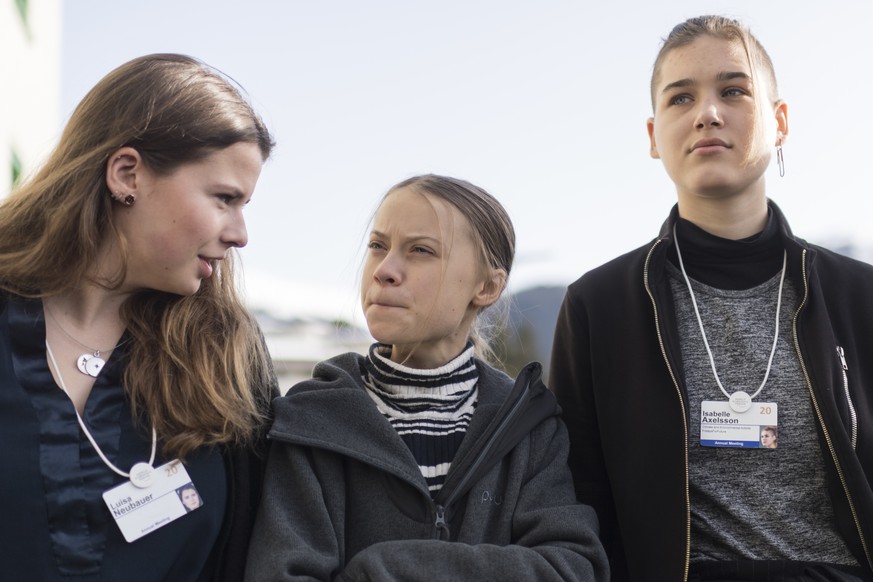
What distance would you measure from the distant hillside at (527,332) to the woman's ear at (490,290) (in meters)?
0.14

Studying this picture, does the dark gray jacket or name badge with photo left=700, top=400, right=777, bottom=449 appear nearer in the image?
the dark gray jacket

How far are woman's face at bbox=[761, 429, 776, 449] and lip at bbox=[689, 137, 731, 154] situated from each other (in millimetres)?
822

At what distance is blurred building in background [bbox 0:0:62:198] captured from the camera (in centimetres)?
738

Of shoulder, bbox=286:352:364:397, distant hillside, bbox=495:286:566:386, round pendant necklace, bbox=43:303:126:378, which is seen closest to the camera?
round pendant necklace, bbox=43:303:126:378

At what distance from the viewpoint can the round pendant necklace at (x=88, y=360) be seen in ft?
7.69

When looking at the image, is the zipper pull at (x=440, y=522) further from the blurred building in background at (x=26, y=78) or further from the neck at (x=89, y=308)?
the blurred building in background at (x=26, y=78)

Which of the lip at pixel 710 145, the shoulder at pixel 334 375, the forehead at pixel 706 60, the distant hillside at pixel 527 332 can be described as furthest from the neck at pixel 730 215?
the shoulder at pixel 334 375

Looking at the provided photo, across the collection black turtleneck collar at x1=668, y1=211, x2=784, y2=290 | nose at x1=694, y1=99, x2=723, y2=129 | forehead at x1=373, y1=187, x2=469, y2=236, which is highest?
nose at x1=694, y1=99, x2=723, y2=129

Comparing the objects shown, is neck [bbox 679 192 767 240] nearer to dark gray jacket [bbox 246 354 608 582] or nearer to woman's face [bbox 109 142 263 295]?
dark gray jacket [bbox 246 354 608 582]

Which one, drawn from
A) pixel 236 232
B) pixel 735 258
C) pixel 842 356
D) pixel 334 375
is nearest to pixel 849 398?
pixel 842 356

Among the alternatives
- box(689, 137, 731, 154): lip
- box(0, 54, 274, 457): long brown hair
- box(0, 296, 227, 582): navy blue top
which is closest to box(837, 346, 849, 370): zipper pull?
box(689, 137, 731, 154): lip

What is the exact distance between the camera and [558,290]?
49.4 meters

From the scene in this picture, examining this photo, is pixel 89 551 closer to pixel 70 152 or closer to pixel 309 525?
pixel 309 525

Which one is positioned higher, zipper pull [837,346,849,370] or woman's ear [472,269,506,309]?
woman's ear [472,269,506,309]
